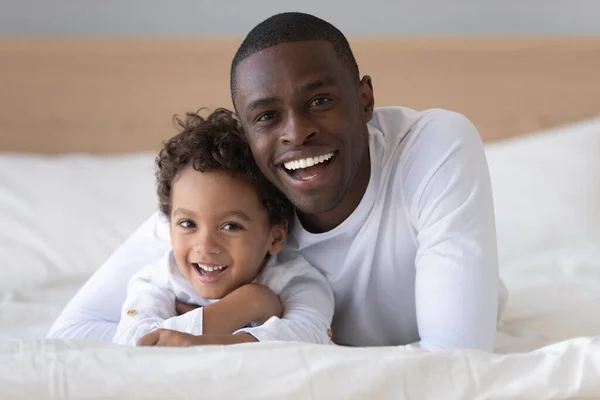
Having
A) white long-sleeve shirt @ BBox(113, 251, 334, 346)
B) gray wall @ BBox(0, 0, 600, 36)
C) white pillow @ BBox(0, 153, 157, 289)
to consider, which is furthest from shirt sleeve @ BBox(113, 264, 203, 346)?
gray wall @ BBox(0, 0, 600, 36)

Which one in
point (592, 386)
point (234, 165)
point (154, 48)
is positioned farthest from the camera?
point (154, 48)

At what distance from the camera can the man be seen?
115 centimetres

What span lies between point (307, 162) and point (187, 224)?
0.24 meters

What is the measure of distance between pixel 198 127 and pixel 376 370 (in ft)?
1.95

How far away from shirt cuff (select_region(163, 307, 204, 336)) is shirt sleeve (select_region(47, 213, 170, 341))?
195 millimetres

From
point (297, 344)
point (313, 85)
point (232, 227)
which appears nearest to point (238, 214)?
point (232, 227)

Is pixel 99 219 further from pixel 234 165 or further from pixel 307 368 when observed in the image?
pixel 307 368

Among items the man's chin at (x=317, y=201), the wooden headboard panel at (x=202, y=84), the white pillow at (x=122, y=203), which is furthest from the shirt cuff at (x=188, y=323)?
the wooden headboard panel at (x=202, y=84)

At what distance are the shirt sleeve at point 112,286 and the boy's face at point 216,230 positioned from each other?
14 centimetres

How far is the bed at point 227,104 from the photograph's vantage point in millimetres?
867

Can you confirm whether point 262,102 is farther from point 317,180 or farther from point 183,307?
point 183,307

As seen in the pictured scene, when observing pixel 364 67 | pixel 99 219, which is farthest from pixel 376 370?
pixel 364 67

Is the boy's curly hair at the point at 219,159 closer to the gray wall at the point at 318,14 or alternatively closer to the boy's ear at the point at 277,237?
the boy's ear at the point at 277,237

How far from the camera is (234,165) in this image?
1.27m
